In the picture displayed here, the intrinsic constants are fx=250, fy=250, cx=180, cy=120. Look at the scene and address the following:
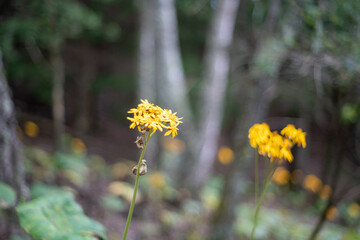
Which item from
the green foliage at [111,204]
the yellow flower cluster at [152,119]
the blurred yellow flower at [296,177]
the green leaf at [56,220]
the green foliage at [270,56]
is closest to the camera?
the yellow flower cluster at [152,119]

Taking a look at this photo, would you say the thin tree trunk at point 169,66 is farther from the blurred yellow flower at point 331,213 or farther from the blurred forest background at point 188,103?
the blurred yellow flower at point 331,213

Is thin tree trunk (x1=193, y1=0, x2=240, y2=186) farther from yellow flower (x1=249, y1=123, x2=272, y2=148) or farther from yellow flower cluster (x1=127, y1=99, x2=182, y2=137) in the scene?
yellow flower cluster (x1=127, y1=99, x2=182, y2=137)

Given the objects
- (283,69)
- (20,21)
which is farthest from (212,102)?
(20,21)

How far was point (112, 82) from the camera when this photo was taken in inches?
327

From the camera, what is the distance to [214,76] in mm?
4371

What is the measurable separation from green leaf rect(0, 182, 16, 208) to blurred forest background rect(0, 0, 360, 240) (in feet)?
0.03

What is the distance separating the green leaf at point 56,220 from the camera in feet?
4.19

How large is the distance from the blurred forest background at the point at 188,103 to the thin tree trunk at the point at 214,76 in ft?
0.06

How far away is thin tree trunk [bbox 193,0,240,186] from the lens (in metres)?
4.19

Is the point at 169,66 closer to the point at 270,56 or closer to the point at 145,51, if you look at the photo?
the point at 145,51

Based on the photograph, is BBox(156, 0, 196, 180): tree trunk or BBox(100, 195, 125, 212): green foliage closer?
BBox(100, 195, 125, 212): green foliage

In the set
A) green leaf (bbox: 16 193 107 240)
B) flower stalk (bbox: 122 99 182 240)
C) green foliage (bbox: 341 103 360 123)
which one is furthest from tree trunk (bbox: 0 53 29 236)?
green foliage (bbox: 341 103 360 123)

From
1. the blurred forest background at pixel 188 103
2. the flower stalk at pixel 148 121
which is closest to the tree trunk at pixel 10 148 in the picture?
the blurred forest background at pixel 188 103

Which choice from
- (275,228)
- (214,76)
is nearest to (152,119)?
(214,76)
